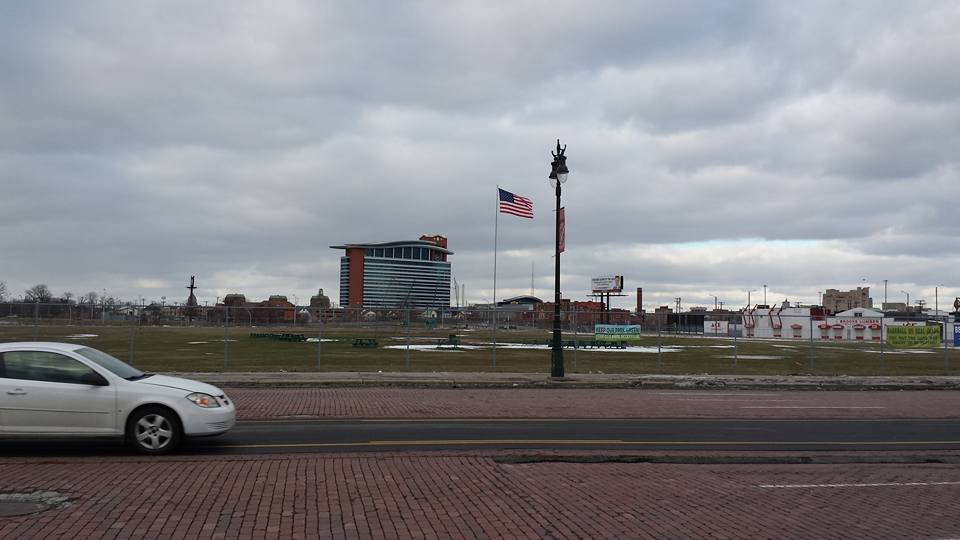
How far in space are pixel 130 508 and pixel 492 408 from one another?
9892 mm

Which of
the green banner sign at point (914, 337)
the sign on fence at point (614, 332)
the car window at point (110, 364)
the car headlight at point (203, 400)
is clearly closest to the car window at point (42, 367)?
the car window at point (110, 364)

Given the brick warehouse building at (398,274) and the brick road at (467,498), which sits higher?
the brick warehouse building at (398,274)

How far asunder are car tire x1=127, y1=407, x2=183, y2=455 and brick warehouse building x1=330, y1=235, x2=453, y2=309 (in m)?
175

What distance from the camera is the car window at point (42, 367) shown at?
10188mm

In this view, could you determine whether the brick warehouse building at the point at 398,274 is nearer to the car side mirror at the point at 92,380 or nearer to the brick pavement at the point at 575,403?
the brick pavement at the point at 575,403

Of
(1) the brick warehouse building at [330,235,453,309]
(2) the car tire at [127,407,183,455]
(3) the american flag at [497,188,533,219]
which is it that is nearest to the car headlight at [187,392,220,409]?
(2) the car tire at [127,407,183,455]

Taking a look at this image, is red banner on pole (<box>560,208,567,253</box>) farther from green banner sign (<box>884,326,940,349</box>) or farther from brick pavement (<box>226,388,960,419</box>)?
green banner sign (<box>884,326,940,349</box>)

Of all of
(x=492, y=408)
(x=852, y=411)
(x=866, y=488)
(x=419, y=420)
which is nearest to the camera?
(x=866, y=488)

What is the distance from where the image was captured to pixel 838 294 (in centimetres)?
19500

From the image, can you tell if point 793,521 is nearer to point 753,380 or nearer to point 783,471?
point 783,471

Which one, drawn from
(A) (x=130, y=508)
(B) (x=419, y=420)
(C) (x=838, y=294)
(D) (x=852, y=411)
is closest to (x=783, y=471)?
(B) (x=419, y=420)

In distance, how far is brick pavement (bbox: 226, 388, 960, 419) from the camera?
15766mm

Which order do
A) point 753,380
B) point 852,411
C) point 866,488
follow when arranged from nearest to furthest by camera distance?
point 866,488 < point 852,411 < point 753,380

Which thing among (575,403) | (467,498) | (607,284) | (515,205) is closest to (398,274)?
(607,284)
